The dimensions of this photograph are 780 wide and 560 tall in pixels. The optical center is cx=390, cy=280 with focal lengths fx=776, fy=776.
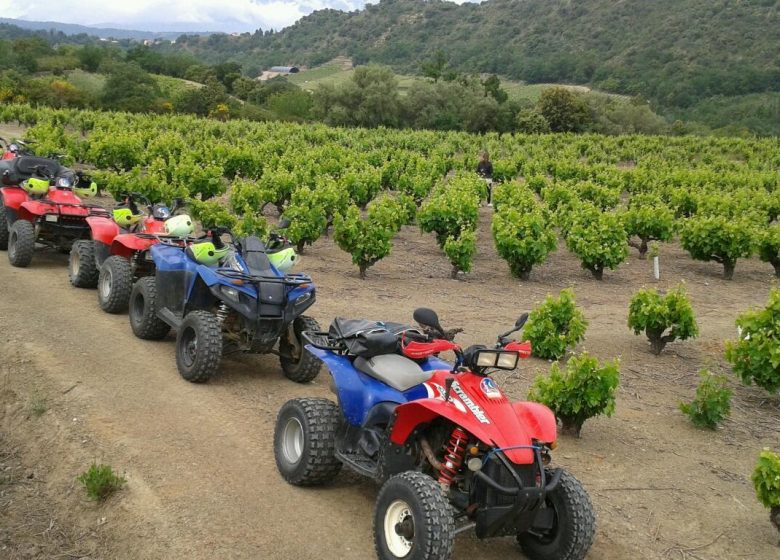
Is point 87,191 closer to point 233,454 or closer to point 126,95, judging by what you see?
point 233,454

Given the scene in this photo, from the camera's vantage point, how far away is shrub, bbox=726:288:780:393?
769cm

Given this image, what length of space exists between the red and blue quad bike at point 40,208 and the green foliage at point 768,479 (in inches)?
350

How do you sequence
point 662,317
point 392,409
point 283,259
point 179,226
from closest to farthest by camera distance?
point 392,409 → point 283,259 → point 179,226 → point 662,317

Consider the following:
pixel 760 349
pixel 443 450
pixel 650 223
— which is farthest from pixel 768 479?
pixel 650 223

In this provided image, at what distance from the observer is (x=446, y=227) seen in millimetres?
15188

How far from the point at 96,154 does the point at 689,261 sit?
599 inches

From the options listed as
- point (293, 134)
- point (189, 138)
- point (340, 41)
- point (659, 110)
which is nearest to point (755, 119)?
point (659, 110)

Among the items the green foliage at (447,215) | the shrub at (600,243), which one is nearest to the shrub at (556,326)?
the shrub at (600,243)

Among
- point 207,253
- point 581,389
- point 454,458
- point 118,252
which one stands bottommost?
point 581,389

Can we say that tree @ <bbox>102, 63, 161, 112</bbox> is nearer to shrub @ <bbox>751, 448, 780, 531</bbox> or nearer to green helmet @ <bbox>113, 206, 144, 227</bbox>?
green helmet @ <bbox>113, 206, 144, 227</bbox>

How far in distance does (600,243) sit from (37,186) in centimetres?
936

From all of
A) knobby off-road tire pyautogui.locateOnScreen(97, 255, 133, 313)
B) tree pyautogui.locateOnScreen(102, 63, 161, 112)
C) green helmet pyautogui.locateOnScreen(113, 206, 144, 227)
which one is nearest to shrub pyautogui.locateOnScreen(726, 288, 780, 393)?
knobby off-road tire pyautogui.locateOnScreen(97, 255, 133, 313)

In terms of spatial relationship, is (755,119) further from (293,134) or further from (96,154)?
(96,154)

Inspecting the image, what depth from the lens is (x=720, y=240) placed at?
49.5 ft
